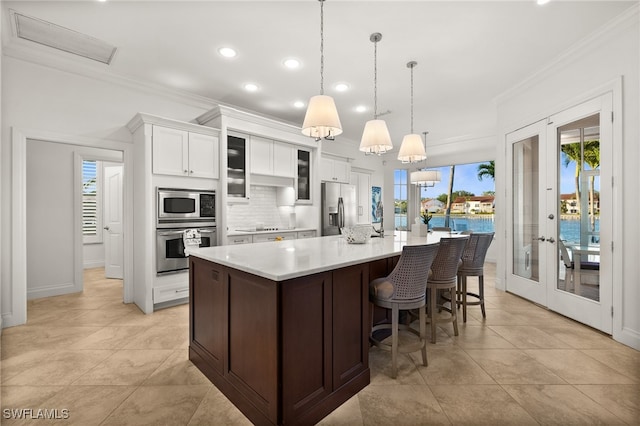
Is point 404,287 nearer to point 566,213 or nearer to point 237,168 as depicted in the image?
point 566,213

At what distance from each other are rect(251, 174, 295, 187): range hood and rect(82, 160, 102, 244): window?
393 cm

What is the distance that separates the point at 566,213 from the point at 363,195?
4.62 metres

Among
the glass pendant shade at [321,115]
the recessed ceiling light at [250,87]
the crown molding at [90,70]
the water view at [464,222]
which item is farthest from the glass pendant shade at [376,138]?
the water view at [464,222]

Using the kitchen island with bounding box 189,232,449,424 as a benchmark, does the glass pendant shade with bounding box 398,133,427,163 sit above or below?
above

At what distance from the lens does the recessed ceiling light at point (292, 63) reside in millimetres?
3436

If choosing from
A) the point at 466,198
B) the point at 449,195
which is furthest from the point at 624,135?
the point at 449,195

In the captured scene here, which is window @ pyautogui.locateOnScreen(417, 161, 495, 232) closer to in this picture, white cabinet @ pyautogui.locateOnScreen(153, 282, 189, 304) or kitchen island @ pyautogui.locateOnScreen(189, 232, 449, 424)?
kitchen island @ pyautogui.locateOnScreen(189, 232, 449, 424)

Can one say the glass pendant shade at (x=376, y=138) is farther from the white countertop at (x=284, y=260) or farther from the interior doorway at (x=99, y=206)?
the interior doorway at (x=99, y=206)

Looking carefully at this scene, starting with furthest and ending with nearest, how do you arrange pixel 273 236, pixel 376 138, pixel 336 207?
pixel 336 207 → pixel 273 236 → pixel 376 138

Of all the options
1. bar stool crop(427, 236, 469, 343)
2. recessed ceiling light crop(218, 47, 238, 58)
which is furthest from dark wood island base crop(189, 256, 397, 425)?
recessed ceiling light crop(218, 47, 238, 58)

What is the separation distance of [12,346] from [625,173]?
5872 mm

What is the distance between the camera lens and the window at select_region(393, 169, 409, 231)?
8.72 meters

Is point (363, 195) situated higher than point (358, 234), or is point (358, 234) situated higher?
point (363, 195)

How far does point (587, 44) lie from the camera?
9.98 ft
